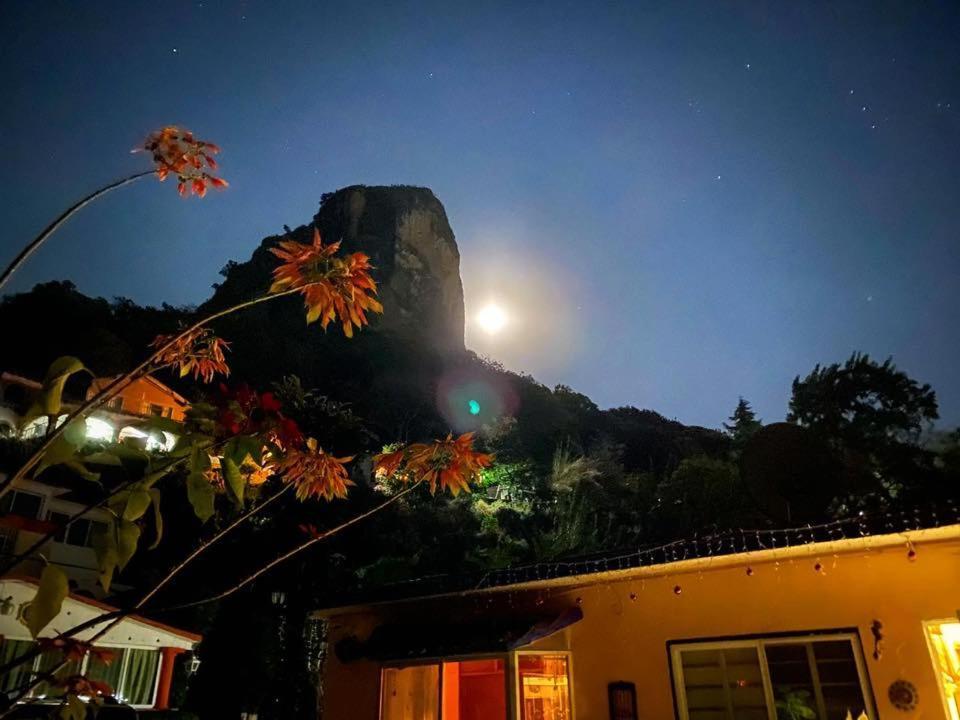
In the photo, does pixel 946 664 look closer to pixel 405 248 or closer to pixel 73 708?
pixel 73 708

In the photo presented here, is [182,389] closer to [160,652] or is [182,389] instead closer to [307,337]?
[307,337]

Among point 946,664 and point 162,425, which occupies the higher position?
point 162,425

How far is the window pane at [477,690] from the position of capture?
1086cm

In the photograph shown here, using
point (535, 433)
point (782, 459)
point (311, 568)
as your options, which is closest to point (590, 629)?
point (782, 459)

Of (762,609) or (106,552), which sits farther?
(762,609)

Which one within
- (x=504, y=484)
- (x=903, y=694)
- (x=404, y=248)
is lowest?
(x=903, y=694)

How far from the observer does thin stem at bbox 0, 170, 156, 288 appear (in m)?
1.96

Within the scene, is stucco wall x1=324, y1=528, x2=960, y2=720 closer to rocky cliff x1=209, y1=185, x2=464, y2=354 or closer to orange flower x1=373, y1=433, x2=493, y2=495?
orange flower x1=373, y1=433, x2=493, y2=495

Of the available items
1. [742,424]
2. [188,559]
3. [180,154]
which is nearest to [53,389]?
[188,559]

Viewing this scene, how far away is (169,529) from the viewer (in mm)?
20656

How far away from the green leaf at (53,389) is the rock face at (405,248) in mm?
46095

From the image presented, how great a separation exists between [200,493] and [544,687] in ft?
24.0

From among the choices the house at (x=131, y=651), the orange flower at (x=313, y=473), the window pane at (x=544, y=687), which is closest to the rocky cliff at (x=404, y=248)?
the house at (x=131, y=651)

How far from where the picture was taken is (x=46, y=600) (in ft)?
5.02
